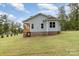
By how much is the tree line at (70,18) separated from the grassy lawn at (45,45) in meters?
0.06

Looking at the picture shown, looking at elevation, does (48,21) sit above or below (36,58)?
above

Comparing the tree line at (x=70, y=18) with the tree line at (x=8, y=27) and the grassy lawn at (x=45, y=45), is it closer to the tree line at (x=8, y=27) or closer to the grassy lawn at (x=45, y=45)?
the grassy lawn at (x=45, y=45)

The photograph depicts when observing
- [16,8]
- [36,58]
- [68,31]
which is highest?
[16,8]

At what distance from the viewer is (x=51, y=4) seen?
340 cm

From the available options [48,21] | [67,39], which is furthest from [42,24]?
[67,39]

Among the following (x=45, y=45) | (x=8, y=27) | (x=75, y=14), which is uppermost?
(x=75, y=14)

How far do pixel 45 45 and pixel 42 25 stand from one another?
0.20 m

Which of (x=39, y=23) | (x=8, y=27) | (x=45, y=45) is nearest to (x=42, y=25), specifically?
(x=39, y=23)

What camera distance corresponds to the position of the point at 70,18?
3.44m

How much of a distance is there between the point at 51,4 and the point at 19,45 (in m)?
0.50

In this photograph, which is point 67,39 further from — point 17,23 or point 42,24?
point 17,23

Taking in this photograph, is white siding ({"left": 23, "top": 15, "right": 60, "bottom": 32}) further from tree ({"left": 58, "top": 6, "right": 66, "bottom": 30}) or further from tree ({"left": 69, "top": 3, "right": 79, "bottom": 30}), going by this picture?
tree ({"left": 69, "top": 3, "right": 79, "bottom": 30})

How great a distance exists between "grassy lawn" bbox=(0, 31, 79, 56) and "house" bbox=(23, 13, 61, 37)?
0.06m

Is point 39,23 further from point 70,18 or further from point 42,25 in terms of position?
point 70,18
